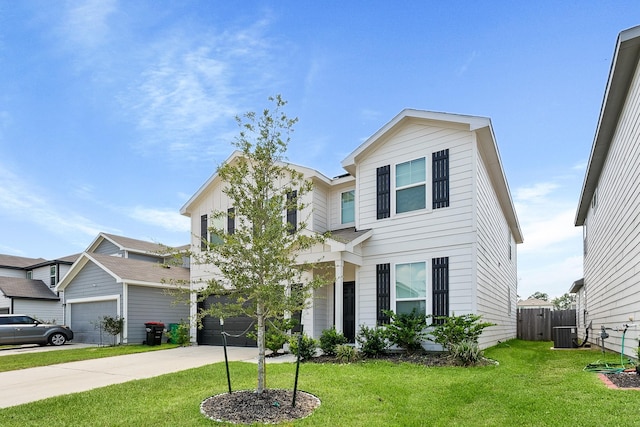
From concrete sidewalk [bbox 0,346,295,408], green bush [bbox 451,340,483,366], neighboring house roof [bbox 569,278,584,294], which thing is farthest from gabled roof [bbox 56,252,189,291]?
neighboring house roof [bbox 569,278,584,294]

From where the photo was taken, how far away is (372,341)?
10.8m

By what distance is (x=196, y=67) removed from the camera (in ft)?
→ 41.3

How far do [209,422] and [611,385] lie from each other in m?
5.62

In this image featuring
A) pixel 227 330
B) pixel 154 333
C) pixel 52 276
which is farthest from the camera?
pixel 52 276

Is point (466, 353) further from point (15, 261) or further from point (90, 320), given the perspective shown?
point (15, 261)

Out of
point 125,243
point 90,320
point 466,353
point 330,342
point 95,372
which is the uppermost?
point 125,243

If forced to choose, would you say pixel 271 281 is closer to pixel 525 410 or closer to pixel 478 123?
pixel 525 410

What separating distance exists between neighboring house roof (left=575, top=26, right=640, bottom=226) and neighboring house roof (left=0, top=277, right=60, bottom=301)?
26211 millimetres

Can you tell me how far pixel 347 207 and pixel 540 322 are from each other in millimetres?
12088

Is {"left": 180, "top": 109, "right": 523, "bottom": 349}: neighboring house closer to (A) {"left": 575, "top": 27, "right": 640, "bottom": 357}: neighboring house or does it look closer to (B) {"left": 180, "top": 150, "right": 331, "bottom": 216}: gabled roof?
(B) {"left": 180, "top": 150, "right": 331, "bottom": 216}: gabled roof

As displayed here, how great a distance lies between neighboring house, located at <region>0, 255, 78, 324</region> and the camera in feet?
75.9

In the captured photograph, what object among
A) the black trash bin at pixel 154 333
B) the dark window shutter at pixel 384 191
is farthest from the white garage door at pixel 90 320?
the dark window shutter at pixel 384 191

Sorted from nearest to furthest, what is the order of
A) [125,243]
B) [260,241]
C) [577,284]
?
1. [260,241]
2. [577,284]
3. [125,243]

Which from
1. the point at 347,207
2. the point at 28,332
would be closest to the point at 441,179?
the point at 347,207
